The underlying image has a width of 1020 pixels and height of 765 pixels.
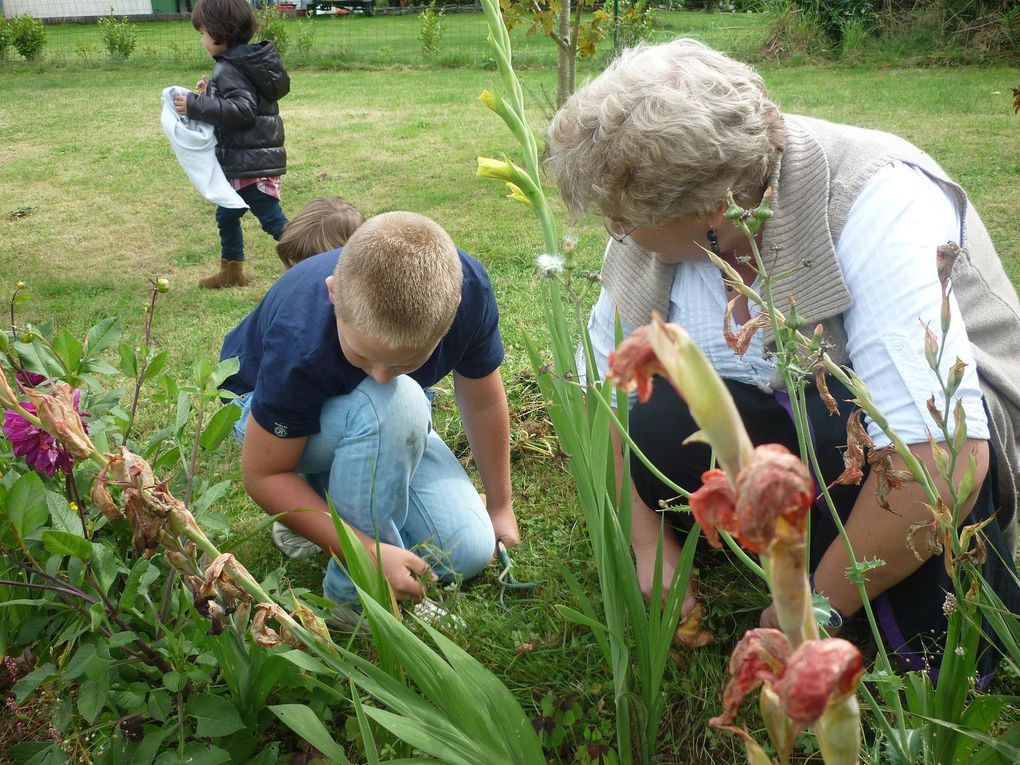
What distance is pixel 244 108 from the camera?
14.6 ft

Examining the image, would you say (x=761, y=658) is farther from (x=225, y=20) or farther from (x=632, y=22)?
(x=632, y=22)

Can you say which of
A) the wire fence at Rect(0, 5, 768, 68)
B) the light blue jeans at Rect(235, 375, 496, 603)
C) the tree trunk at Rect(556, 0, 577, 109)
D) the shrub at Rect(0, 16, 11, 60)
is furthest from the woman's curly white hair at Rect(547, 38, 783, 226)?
the shrub at Rect(0, 16, 11, 60)

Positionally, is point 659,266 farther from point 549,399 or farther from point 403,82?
point 403,82

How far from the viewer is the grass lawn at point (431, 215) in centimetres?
171

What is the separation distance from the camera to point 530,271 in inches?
162

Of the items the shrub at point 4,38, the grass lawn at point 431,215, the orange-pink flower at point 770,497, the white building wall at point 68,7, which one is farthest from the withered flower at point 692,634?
the white building wall at point 68,7

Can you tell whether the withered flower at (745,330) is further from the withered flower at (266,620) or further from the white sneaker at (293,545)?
the white sneaker at (293,545)

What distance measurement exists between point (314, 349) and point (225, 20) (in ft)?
10.7

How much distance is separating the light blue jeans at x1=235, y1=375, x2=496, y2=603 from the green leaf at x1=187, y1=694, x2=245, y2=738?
1.45ft

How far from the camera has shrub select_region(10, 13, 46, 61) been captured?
13.3m

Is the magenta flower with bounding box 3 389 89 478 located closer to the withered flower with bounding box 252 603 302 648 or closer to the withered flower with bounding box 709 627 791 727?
the withered flower with bounding box 252 603 302 648

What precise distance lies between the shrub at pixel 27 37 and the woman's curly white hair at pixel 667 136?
14.6 meters

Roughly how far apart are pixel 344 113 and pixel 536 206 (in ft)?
27.8

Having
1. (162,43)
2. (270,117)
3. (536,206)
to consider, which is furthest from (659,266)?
(162,43)
